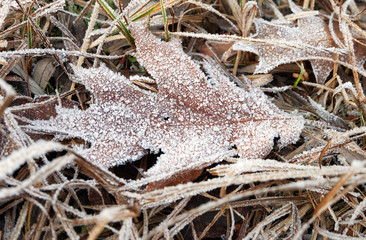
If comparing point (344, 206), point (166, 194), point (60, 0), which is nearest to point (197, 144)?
point (166, 194)

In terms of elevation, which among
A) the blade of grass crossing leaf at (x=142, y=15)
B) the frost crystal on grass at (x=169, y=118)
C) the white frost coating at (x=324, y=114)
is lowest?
the white frost coating at (x=324, y=114)

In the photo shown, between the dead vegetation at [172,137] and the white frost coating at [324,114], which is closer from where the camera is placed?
the dead vegetation at [172,137]

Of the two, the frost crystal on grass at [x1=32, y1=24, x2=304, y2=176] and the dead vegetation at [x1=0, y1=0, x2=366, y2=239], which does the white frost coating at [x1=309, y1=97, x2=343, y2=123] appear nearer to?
the dead vegetation at [x1=0, y1=0, x2=366, y2=239]

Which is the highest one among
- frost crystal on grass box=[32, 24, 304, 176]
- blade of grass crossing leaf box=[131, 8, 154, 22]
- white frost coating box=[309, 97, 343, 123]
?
blade of grass crossing leaf box=[131, 8, 154, 22]

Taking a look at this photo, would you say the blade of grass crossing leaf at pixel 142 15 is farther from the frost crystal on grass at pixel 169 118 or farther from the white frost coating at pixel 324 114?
the white frost coating at pixel 324 114

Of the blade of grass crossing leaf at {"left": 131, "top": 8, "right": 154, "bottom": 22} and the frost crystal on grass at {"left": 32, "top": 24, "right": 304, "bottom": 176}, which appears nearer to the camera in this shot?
the frost crystal on grass at {"left": 32, "top": 24, "right": 304, "bottom": 176}

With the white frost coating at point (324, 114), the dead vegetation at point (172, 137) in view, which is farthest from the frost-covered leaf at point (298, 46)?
the white frost coating at point (324, 114)

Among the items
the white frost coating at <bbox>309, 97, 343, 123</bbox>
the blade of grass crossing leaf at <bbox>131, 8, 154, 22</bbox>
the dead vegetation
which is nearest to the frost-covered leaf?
the dead vegetation
